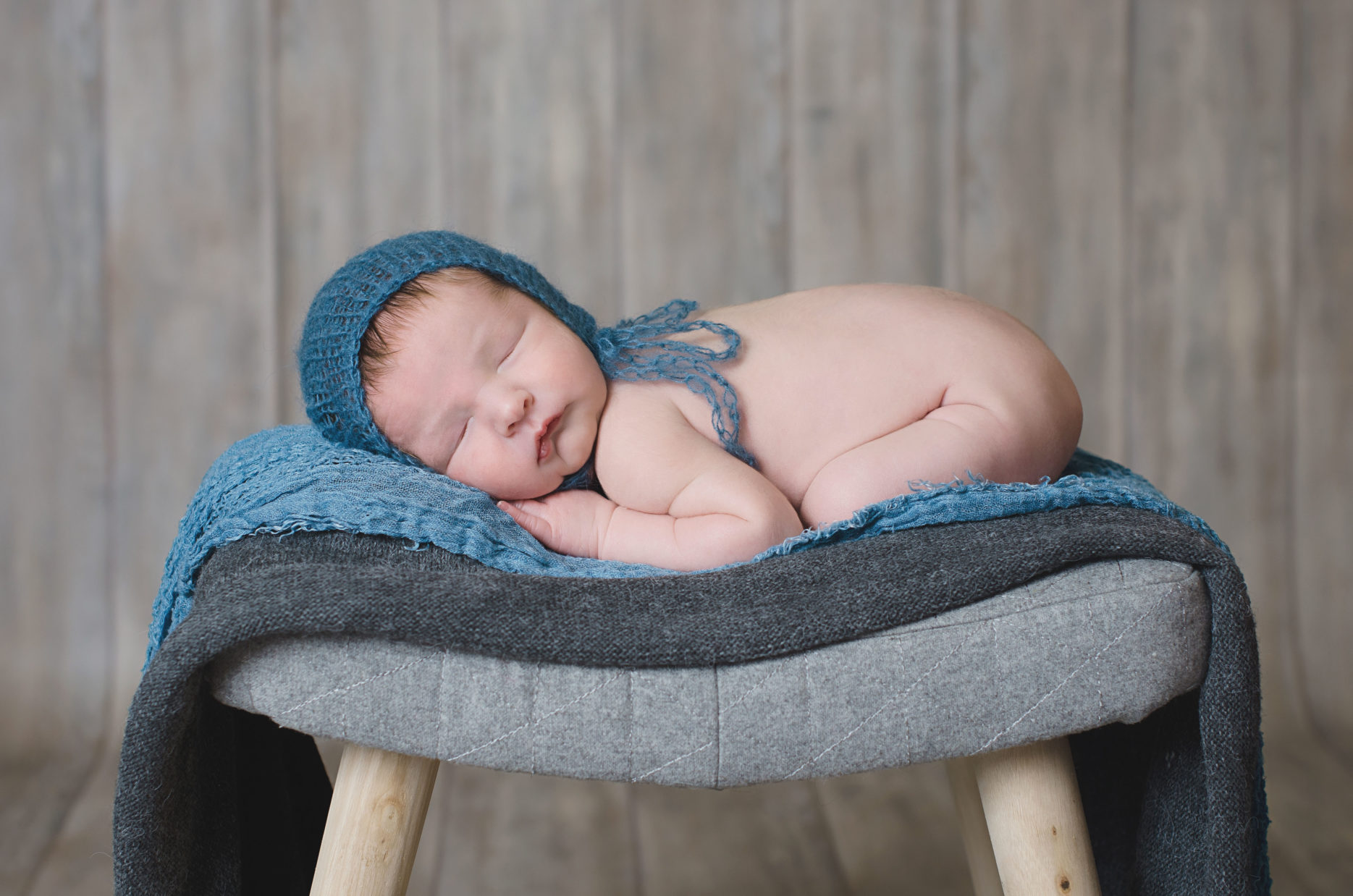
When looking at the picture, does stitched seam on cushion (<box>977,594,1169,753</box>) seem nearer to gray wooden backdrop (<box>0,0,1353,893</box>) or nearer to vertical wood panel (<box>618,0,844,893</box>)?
gray wooden backdrop (<box>0,0,1353,893</box>)

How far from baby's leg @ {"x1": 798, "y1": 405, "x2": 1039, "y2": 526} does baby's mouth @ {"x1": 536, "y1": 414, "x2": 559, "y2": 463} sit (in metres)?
0.21

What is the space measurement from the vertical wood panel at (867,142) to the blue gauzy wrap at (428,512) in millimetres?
994

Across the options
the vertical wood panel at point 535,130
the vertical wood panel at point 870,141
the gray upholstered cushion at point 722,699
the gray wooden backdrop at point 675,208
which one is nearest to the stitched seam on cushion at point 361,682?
the gray upholstered cushion at point 722,699

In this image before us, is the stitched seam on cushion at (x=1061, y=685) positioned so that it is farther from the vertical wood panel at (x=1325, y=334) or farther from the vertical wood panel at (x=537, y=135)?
the vertical wood panel at (x=1325, y=334)

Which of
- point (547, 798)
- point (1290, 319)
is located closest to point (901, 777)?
point (547, 798)

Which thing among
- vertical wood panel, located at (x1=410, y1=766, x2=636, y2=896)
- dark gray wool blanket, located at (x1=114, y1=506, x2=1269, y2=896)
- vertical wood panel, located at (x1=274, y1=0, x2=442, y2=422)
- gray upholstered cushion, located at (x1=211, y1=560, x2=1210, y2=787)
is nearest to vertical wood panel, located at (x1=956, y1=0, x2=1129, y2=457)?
vertical wood panel, located at (x1=274, y1=0, x2=442, y2=422)

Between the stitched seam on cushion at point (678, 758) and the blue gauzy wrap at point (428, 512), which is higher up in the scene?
the blue gauzy wrap at point (428, 512)

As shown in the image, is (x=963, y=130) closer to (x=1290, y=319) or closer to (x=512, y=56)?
(x=1290, y=319)

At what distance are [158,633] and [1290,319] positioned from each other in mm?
1654

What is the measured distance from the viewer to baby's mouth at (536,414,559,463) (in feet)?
2.81

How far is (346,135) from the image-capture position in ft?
5.48

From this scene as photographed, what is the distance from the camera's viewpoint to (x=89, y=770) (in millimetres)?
1509

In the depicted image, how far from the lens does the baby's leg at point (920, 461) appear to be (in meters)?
0.83

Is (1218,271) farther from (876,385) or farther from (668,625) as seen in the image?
(668,625)
